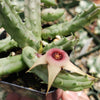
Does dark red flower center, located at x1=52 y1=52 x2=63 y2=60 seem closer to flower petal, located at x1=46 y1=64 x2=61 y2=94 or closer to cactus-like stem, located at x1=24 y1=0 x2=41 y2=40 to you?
flower petal, located at x1=46 y1=64 x2=61 y2=94

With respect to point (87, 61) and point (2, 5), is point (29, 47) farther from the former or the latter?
point (87, 61)

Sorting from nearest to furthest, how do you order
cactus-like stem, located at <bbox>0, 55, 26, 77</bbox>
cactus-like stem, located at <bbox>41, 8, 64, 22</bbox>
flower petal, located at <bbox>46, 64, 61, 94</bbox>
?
1. flower petal, located at <bbox>46, 64, 61, 94</bbox>
2. cactus-like stem, located at <bbox>0, 55, 26, 77</bbox>
3. cactus-like stem, located at <bbox>41, 8, 64, 22</bbox>

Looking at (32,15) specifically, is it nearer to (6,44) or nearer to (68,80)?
(6,44)

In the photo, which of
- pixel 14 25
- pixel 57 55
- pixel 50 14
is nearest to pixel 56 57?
pixel 57 55

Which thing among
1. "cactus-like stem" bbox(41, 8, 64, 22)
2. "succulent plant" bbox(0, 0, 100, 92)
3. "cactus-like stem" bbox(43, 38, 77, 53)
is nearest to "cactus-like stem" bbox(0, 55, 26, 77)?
"succulent plant" bbox(0, 0, 100, 92)

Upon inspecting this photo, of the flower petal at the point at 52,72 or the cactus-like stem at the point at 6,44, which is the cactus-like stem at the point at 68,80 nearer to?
the flower petal at the point at 52,72

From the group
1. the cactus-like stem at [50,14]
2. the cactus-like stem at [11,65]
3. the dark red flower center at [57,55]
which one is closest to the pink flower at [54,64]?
the dark red flower center at [57,55]

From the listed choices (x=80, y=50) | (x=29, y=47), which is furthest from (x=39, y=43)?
(x=80, y=50)
